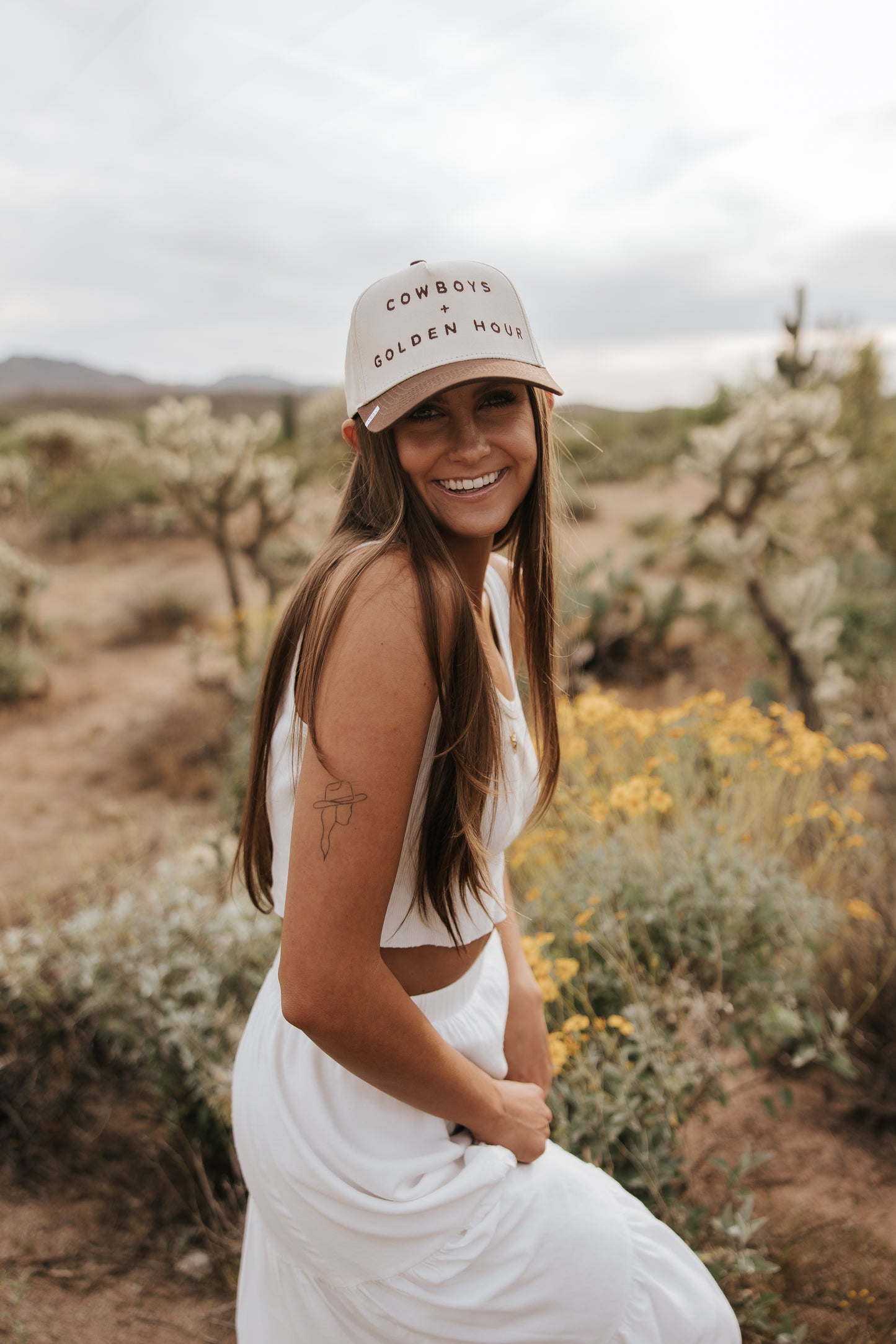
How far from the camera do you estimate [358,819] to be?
98 cm

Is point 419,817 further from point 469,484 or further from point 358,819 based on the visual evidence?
point 469,484

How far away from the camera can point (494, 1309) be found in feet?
3.67

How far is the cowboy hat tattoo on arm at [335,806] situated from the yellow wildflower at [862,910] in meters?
2.05

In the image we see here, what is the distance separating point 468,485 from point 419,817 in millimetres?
458

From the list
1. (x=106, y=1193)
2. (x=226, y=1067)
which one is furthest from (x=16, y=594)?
(x=226, y=1067)

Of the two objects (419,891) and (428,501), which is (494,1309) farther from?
(428,501)

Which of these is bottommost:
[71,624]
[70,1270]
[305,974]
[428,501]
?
[70,1270]

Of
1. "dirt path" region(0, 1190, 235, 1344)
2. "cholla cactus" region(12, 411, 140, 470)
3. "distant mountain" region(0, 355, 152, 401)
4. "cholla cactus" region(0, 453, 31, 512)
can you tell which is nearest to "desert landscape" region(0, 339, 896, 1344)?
"dirt path" region(0, 1190, 235, 1344)

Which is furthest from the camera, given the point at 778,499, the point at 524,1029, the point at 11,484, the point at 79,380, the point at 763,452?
the point at 79,380

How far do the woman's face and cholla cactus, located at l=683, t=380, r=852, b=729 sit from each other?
177 inches

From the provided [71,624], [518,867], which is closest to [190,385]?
[71,624]

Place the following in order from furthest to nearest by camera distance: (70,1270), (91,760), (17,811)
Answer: (91,760), (17,811), (70,1270)

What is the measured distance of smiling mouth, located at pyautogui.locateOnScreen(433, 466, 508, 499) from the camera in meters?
1.19

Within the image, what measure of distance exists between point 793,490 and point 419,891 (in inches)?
224
